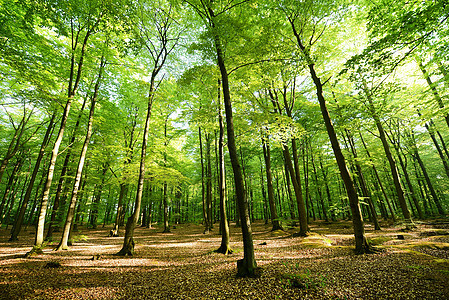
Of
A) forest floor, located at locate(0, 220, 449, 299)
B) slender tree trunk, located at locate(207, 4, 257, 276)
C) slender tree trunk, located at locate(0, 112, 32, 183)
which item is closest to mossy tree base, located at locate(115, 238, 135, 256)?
forest floor, located at locate(0, 220, 449, 299)

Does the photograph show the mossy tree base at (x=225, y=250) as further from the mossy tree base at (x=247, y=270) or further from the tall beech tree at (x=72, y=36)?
the tall beech tree at (x=72, y=36)

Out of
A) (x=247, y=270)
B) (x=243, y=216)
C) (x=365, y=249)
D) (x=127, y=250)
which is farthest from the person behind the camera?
(x=127, y=250)

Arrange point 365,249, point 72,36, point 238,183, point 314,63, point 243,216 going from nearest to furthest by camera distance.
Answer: point 243,216
point 238,183
point 365,249
point 314,63
point 72,36

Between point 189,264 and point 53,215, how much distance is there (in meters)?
9.37

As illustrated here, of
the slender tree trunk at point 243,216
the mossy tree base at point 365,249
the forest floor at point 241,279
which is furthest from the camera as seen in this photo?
the mossy tree base at point 365,249

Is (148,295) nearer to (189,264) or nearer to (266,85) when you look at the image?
(189,264)

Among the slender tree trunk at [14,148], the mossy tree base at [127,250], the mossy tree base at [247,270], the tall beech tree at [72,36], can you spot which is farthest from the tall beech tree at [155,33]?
the slender tree trunk at [14,148]

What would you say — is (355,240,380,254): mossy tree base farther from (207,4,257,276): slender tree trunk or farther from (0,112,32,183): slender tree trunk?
(0,112,32,183): slender tree trunk

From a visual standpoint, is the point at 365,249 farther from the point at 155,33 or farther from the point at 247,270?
the point at 155,33

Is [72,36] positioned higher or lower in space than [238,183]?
higher

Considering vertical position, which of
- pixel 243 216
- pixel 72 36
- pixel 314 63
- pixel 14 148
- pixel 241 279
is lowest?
pixel 241 279

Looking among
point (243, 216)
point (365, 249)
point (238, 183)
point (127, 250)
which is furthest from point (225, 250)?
point (365, 249)

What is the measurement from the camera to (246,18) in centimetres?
665

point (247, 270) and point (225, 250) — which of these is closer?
point (247, 270)
